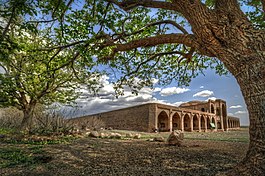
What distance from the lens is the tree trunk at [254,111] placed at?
2543 mm

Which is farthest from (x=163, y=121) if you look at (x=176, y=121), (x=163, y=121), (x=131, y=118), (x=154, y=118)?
(x=131, y=118)

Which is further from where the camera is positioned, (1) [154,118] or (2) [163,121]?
(2) [163,121]

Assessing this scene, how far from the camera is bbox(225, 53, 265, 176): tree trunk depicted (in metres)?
2.54

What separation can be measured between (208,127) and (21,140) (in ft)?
109

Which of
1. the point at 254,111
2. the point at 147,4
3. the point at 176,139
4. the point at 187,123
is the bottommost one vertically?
the point at 187,123

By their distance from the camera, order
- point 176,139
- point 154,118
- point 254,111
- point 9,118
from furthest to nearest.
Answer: point 154,118 → point 9,118 → point 176,139 → point 254,111

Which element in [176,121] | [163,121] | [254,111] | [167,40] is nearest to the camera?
[254,111]

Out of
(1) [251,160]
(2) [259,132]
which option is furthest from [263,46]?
(1) [251,160]

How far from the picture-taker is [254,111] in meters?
A: 2.74

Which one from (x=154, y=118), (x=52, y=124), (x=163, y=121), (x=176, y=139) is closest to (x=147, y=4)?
(x=176, y=139)

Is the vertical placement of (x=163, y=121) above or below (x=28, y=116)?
below

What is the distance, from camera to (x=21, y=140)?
7.50m

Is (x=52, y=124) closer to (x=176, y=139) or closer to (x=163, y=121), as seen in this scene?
(x=176, y=139)

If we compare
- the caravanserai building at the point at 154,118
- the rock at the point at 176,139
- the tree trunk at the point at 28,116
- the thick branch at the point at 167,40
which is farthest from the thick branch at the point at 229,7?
the caravanserai building at the point at 154,118
